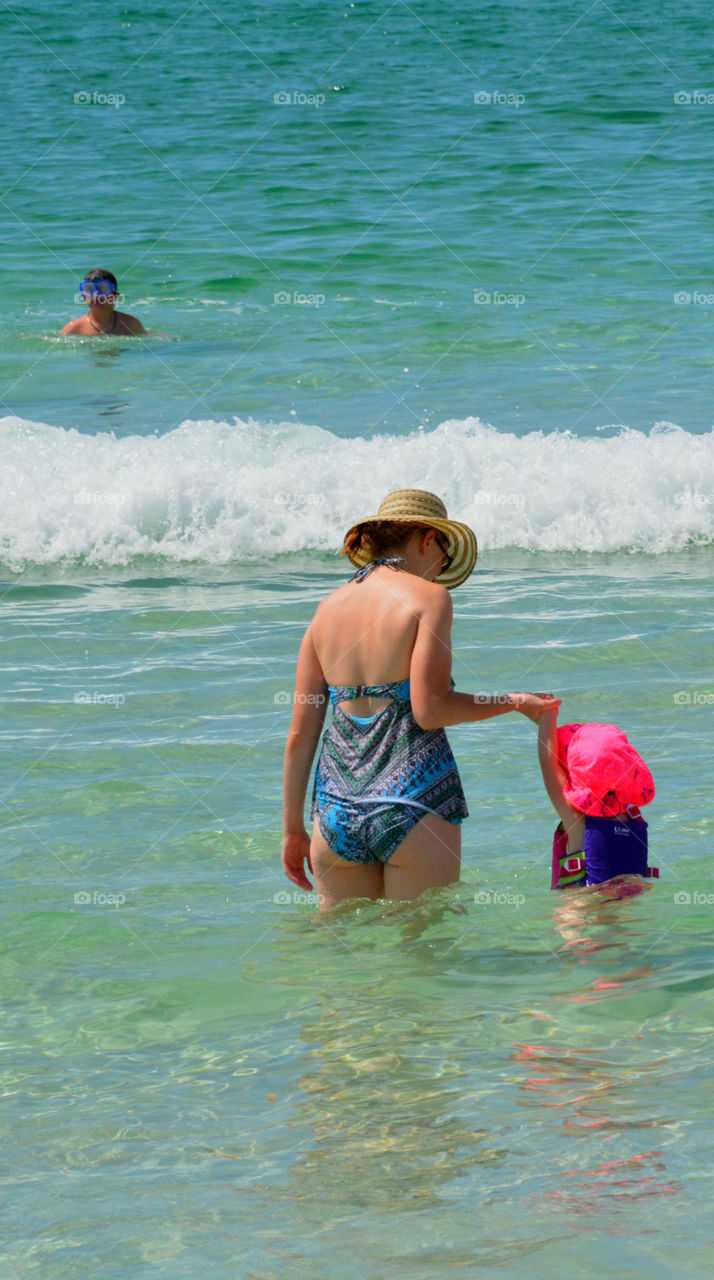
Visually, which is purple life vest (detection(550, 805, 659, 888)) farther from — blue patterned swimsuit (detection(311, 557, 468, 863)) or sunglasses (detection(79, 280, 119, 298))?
sunglasses (detection(79, 280, 119, 298))

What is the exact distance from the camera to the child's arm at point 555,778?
153 inches

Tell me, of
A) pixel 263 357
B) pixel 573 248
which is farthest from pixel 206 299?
pixel 573 248

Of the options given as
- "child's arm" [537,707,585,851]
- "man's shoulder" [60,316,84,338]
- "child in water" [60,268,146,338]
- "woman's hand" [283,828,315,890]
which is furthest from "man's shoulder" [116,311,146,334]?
"child's arm" [537,707,585,851]

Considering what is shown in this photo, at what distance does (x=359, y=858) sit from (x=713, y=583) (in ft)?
16.5

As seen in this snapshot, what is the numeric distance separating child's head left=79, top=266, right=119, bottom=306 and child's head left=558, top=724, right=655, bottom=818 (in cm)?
1149

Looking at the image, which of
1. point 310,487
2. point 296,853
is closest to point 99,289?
point 310,487

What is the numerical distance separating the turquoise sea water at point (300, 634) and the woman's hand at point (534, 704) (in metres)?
0.65

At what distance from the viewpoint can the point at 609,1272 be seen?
245 centimetres

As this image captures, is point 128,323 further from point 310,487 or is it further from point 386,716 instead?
point 386,716

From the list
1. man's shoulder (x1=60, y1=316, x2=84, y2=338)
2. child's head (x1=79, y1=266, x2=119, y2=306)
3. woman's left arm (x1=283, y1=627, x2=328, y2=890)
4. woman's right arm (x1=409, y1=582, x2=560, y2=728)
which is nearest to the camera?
woman's right arm (x1=409, y1=582, x2=560, y2=728)

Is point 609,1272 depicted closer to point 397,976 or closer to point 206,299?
point 397,976

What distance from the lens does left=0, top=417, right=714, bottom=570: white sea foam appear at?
381 inches

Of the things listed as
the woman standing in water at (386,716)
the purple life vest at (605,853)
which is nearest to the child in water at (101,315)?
the woman standing in water at (386,716)

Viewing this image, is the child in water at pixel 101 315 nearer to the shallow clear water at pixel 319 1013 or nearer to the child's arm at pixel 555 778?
the shallow clear water at pixel 319 1013
